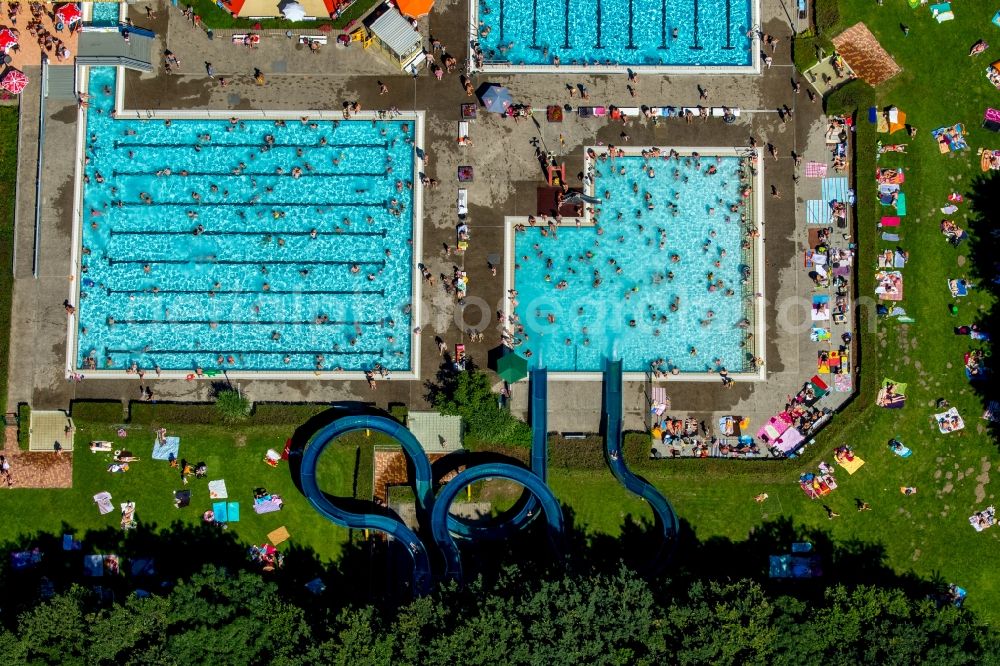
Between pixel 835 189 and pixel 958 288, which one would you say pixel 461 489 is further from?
pixel 958 288

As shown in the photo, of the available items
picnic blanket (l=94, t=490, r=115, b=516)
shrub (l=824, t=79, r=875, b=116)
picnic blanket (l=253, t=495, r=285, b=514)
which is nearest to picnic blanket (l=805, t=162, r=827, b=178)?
shrub (l=824, t=79, r=875, b=116)

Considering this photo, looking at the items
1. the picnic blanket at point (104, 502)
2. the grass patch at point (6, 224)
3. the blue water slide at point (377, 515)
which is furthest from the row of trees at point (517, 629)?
the grass patch at point (6, 224)

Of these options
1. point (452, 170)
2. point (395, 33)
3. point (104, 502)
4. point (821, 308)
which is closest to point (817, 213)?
point (821, 308)

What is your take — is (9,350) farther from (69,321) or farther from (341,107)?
(341,107)

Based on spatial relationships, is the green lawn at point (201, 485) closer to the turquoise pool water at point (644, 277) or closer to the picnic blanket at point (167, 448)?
the picnic blanket at point (167, 448)

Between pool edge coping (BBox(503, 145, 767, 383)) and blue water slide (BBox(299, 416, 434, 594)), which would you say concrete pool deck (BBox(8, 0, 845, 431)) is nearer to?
pool edge coping (BBox(503, 145, 767, 383))
